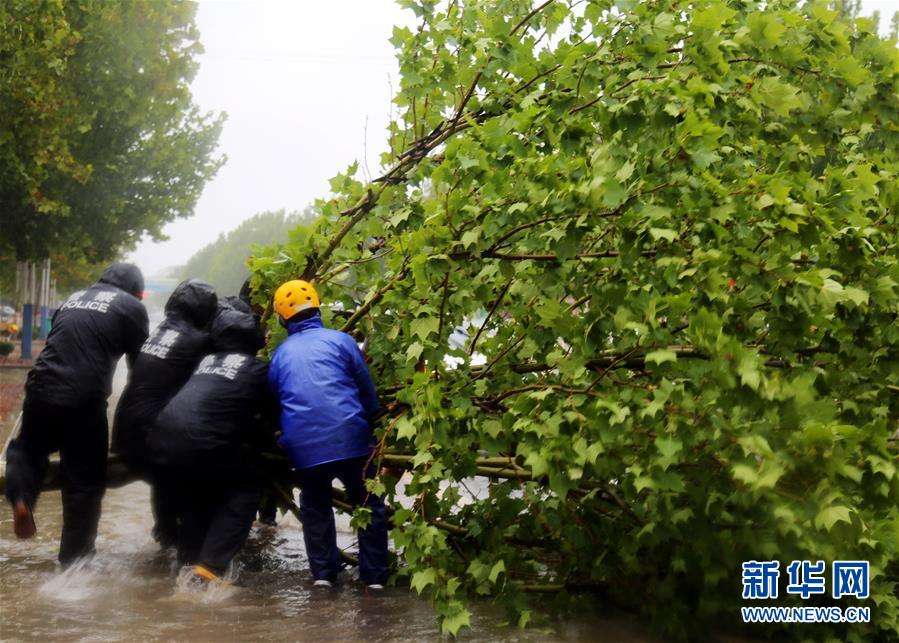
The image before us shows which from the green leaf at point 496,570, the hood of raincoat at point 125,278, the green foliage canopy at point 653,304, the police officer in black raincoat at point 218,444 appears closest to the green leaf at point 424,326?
the green foliage canopy at point 653,304

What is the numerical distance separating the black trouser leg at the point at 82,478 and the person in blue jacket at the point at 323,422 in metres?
1.12

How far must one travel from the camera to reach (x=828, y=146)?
17.9ft

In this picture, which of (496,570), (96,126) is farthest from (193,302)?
(96,126)

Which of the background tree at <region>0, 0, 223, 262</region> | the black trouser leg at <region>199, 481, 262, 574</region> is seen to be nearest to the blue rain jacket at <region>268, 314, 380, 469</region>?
the black trouser leg at <region>199, 481, 262, 574</region>

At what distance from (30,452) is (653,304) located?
395 cm

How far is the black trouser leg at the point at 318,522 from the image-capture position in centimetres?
574

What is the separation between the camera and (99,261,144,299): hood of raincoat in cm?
616

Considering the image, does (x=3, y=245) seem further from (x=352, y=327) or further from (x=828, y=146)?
(x=828, y=146)

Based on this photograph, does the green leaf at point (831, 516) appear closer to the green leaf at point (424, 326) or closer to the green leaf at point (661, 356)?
the green leaf at point (661, 356)

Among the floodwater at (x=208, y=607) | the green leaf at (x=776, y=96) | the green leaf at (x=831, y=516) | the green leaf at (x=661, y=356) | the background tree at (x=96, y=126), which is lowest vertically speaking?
the floodwater at (x=208, y=607)

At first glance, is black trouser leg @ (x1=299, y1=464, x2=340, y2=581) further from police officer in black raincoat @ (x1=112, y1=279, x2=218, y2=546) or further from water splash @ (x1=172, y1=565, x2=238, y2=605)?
police officer in black raincoat @ (x1=112, y1=279, x2=218, y2=546)

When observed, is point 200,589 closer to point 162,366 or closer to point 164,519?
point 164,519

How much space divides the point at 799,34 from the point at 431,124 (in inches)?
87.8

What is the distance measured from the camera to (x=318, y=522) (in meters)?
5.75
